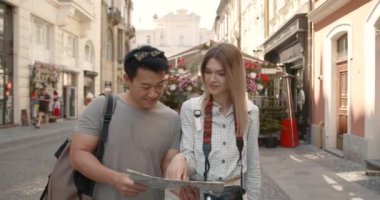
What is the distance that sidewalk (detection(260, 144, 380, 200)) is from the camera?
6.68m

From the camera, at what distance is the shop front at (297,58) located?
14.1 metres

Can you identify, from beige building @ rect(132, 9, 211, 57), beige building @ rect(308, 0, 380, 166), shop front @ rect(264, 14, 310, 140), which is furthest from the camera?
beige building @ rect(132, 9, 211, 57)

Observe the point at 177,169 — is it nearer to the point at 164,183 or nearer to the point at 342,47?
the point at 164,183

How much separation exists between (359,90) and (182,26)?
293ft

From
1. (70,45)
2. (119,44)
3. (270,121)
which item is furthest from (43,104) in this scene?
(119,44)

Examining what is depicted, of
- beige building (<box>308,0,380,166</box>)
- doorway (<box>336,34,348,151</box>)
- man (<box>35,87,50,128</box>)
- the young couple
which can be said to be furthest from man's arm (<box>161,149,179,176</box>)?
man (<box>35,87,50,128</box>)

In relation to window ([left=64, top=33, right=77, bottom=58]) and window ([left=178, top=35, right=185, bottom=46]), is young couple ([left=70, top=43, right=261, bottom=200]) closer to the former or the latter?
window ([left=64, top=33, right=77, bottom=58])

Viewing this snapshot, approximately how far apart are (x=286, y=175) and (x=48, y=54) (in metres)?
17.9

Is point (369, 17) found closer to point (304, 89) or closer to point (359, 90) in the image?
point (359, 90)

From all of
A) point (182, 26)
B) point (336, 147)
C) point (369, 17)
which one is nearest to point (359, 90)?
point (369, 17)

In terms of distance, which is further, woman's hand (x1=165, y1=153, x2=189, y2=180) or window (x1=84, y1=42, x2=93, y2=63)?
window (x1=84, y1=42, x2=93, y2=63)

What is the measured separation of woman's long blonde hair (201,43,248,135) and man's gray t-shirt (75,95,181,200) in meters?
0.34

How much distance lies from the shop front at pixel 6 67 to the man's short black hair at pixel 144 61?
17697 millimetres

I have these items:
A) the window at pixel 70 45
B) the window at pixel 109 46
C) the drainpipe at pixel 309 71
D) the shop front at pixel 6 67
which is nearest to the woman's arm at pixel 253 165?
the drainpipe at pixel 309 71
